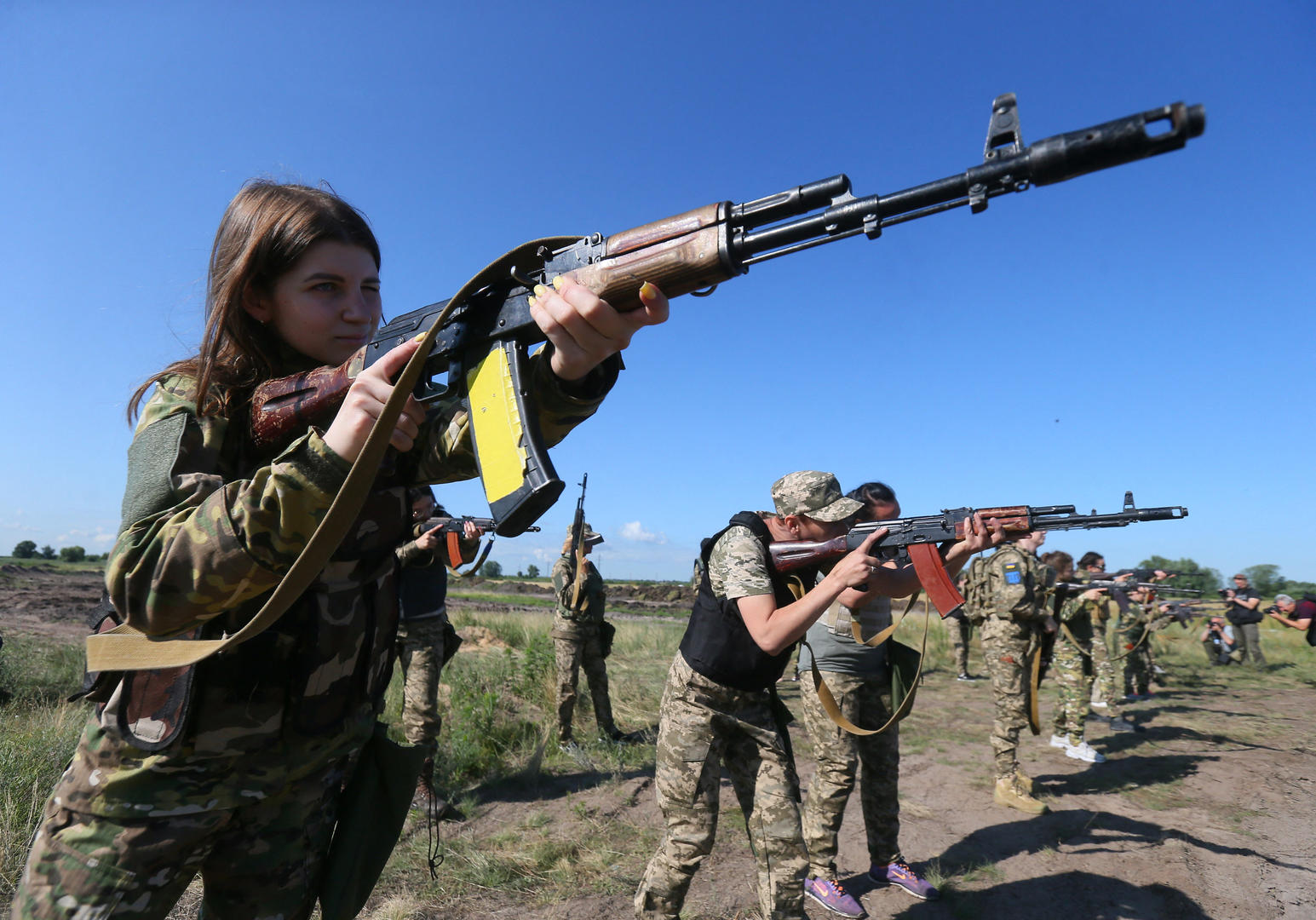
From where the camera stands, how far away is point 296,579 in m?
1.29

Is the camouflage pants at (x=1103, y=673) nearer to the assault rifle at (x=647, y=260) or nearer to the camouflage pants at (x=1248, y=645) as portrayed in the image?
the camouflage pants at (x=1248, y=645)

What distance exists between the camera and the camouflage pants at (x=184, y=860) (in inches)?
54.2

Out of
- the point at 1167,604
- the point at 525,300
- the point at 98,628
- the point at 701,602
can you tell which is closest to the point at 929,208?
the point at 525,300

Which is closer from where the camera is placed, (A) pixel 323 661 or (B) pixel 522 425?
(B) pixel 522 425

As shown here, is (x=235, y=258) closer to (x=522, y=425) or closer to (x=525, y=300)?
(x=525, y=300)

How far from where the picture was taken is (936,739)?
8.56m

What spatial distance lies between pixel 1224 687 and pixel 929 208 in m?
16.0

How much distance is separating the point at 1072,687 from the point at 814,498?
20.7 ft

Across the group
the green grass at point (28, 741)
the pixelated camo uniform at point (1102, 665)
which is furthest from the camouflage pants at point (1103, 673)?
the green grass at point (28, 741)

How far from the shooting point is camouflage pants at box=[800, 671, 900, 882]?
15.0 feet

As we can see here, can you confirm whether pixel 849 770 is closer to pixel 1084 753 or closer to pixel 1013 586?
pixel 1013 586

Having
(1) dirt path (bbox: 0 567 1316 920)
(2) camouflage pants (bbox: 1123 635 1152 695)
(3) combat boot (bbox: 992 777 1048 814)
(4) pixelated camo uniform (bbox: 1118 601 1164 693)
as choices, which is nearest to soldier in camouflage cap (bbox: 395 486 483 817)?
(1) dirt path (bbox: 0 567 1316 920)

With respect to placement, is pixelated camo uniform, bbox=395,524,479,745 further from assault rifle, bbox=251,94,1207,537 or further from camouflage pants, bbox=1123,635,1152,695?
camouflage pants, bbox=1123,635,1152,695

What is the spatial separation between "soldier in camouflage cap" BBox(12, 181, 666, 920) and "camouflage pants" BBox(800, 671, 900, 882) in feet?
11.8
